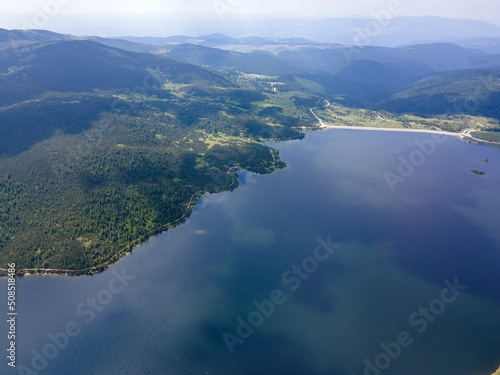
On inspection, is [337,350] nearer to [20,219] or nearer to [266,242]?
[266,242]

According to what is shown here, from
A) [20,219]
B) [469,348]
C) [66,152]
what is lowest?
[469,348]

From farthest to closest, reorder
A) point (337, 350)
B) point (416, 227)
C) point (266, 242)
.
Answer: point (416, 227) → point (266, 242) → point (337, 350)

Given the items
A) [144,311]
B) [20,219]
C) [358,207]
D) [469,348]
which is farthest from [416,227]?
[20,219]

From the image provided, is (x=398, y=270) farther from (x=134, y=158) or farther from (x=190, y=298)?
(x=134, y=158)

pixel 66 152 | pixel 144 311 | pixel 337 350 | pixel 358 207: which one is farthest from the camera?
pixel 66 152

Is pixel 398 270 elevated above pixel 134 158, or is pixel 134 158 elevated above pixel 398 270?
pixel 134 158

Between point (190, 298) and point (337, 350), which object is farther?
point (190, 298)
